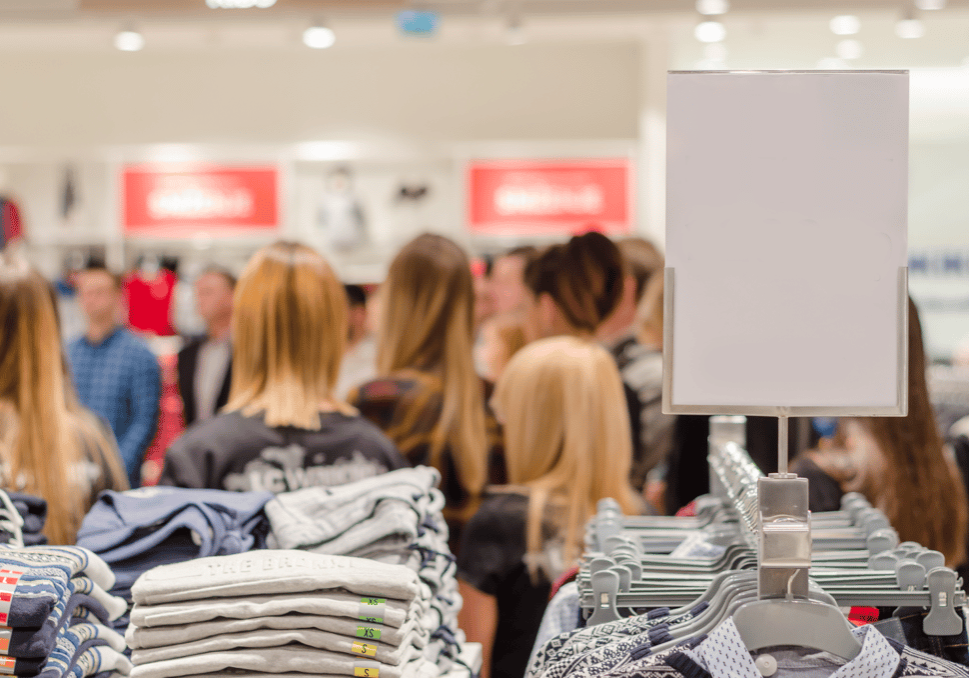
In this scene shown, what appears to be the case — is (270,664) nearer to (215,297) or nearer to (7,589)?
(7,589)

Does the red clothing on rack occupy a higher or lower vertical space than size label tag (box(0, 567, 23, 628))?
higher

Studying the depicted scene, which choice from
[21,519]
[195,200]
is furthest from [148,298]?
[21,519]

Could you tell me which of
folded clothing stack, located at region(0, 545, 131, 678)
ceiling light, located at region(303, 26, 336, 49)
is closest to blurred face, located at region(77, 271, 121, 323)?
ceiling light, located at region(303, 26, 336, 49)

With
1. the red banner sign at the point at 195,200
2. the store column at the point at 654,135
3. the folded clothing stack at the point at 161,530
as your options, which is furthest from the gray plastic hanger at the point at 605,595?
the red banner sign at the point at 195,200

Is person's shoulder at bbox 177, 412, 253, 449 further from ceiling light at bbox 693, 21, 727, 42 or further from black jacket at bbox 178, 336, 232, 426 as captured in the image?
ceiling light at bbox 693, 21, 727, 42

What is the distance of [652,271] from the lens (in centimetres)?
377

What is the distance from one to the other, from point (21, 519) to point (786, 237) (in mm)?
1137

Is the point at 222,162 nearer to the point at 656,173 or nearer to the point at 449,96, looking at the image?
the point at 449,96

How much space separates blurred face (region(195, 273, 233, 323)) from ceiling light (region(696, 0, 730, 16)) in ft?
9.21

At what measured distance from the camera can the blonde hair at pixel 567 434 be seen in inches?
91.4

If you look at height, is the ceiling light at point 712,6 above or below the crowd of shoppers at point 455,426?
above

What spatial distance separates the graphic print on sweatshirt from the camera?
2043 millimetres

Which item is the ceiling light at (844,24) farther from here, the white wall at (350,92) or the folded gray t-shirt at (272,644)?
the folded gray t-shirt at (272,644)

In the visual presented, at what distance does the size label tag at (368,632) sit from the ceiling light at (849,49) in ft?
17.9
